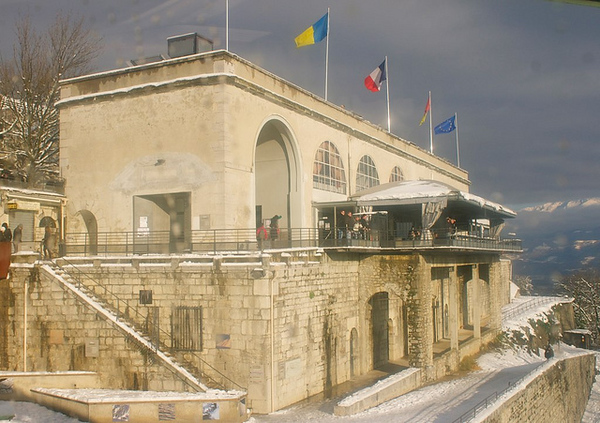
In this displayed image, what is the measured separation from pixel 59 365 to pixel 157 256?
5.26 m

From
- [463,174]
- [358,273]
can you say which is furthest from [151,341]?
[463,174]

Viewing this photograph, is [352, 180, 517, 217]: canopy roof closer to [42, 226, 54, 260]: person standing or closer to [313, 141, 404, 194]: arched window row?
[313, 141, 404, 194]: arched window row

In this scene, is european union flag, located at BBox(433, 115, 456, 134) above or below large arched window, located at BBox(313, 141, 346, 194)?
above

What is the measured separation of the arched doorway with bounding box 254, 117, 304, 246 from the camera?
28.2 m

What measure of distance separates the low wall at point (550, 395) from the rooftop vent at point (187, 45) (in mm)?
19205

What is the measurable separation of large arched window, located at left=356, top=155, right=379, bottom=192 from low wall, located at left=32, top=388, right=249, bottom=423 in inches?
726

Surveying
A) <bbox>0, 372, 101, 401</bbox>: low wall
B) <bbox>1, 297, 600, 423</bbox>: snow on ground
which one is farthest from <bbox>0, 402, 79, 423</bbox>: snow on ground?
<bbox>0, 372, 101, 401</bbox>: low wall

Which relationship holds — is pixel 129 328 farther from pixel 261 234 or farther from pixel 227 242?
pixel 261 234

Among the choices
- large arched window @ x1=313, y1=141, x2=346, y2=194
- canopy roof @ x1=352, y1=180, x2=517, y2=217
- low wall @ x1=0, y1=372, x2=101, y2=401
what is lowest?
low wall @ x1=0, y1=372, x2=101, y2=401

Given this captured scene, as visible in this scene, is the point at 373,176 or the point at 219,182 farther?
the point at 373,176

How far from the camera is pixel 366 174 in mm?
35438

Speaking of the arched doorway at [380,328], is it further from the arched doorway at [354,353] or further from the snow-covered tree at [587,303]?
the snow-covered tree at [587,303]

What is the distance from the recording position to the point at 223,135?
76.8 ft

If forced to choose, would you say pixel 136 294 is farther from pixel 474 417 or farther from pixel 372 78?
pixel 372 78
